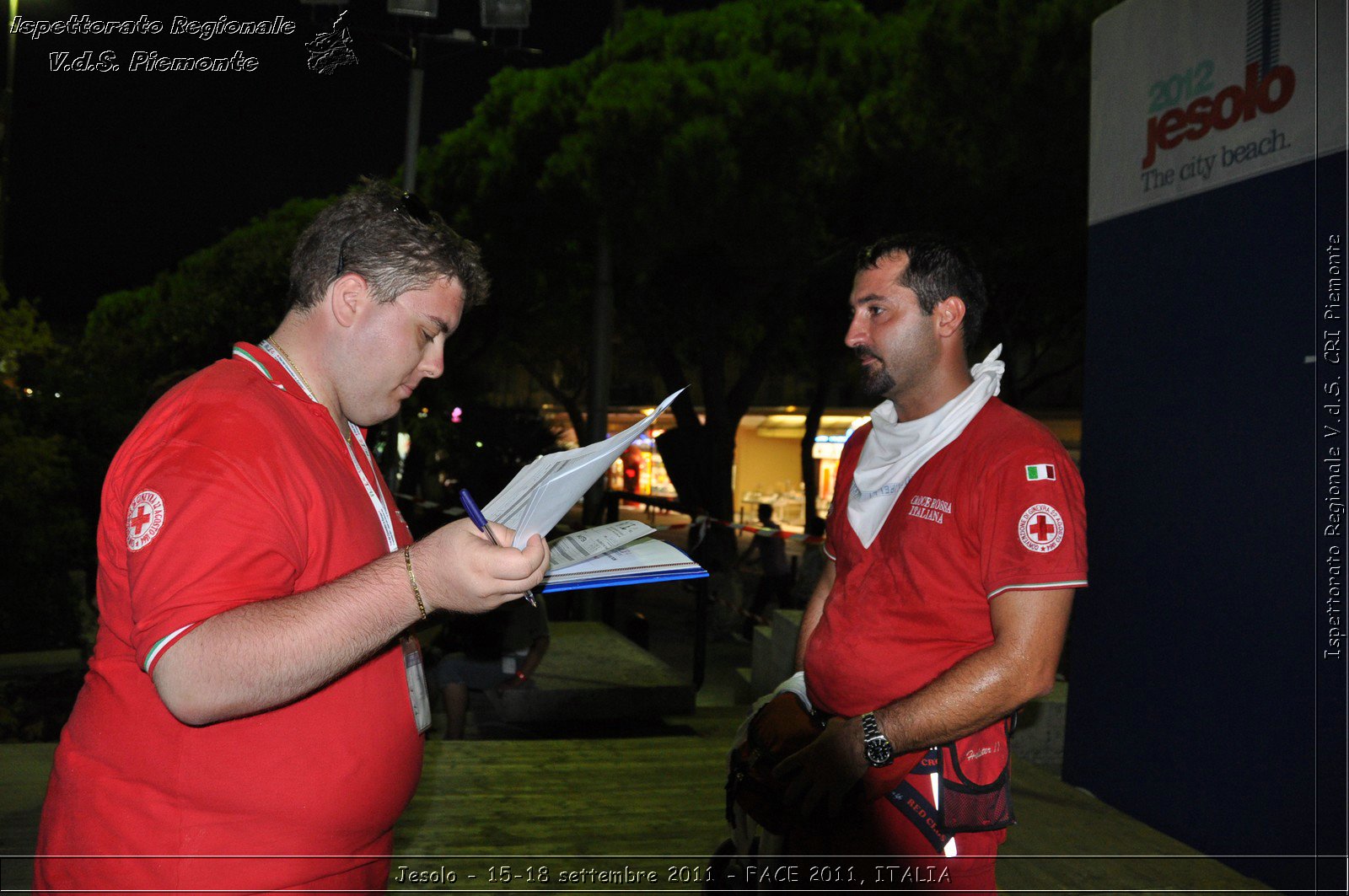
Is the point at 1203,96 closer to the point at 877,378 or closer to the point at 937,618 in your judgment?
the point at 877,378

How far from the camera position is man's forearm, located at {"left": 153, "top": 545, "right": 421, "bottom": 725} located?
1.28m

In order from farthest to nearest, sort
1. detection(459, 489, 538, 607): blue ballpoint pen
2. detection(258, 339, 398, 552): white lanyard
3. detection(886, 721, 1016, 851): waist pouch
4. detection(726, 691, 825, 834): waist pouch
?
detection(726, 691, 825, 834): waist pouch → detection(886, 721, 1016, 851): waist pouch → detection(258, 339, 398, 552): white lanyard → detection(459, 489, 538, 607): blue ballpoint pen

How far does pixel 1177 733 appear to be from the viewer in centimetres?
402

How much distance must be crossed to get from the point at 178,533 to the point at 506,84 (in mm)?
19446

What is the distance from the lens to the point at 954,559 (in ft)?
7.48

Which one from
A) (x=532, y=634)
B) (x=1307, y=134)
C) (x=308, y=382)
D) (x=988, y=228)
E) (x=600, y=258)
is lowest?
(x=532, y=634)

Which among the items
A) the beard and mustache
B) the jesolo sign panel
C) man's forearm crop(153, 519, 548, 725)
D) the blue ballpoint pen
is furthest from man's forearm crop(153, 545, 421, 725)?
the jesolo sign panel

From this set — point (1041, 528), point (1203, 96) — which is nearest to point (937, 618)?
point (1041, 528)

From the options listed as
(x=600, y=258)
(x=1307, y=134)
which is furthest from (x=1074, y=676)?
(x=600, y=258)

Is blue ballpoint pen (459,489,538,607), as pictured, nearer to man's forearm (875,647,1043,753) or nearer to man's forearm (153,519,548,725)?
man's forearm (153,519,548,725)

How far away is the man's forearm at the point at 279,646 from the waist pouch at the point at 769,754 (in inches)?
52.0

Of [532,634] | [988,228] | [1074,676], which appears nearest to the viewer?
[1074,676]

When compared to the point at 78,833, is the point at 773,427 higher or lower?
higher

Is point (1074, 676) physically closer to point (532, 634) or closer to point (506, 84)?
point (532, 634)
